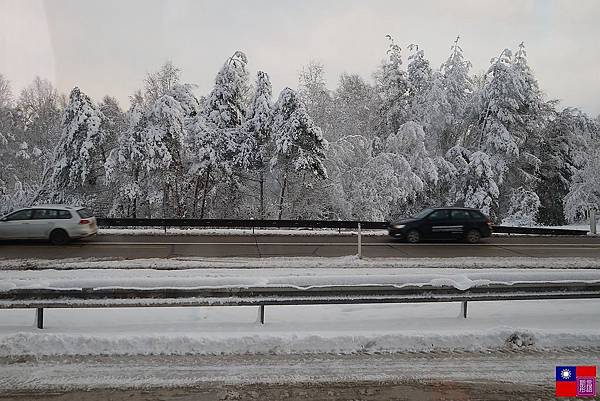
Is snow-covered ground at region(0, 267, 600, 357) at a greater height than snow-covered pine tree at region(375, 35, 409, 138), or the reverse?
snow-covered pine tree at region(375, 35, 409, 138)

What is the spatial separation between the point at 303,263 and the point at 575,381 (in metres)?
9.10

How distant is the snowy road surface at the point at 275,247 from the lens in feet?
48.9

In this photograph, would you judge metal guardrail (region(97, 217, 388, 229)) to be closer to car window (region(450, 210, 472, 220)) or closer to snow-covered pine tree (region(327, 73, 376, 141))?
car window (region(450, 210, 472, 220))

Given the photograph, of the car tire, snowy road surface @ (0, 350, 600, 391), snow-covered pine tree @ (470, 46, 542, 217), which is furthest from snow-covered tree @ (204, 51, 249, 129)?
snowy road surface @ (0, 350, 600, 391)

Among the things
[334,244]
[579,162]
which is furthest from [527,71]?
[334,244]

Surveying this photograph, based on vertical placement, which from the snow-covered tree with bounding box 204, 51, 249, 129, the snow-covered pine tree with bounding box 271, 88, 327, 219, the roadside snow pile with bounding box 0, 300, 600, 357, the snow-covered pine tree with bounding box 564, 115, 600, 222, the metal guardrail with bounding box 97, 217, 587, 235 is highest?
the snow-covered tree with bounding box 204, 51, 249, 129

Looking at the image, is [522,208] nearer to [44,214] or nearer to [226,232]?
[226,232]

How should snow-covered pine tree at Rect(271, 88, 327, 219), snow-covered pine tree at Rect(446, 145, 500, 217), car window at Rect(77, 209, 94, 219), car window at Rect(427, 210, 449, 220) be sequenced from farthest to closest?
snow-covered pine tree at Rect(446, 145, 500, 217), snow-covered pine tree at Rect(271, 88, 327, 219), car window at Rect(427, 210, 449, 220), car window at Rect(77, 209, 94, 219)

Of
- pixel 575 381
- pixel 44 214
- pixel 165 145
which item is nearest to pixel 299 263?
pixel 575 381

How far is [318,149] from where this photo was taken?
2688 centimetres

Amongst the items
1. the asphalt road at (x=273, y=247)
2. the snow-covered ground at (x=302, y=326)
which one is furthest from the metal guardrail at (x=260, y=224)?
the snow-covered ground at (x=302, y=326)

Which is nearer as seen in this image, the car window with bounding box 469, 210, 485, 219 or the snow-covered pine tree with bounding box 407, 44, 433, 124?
the car window with bounding box 469, 210, 485, 219

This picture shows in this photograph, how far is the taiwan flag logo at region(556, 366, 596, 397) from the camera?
4348 millimetres

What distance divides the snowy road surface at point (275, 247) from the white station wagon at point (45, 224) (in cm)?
39
